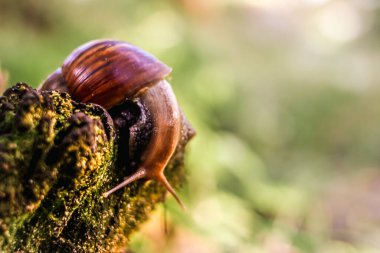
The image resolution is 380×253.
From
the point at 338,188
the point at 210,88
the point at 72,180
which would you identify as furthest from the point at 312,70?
the point at 72,180

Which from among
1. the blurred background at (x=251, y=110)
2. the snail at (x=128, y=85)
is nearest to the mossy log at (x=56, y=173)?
the snail at (x=128, y=85)

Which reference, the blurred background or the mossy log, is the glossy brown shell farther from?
the blurred background

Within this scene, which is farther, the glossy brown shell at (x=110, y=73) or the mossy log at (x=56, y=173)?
the glossy brown shell at (x=110, y=73)

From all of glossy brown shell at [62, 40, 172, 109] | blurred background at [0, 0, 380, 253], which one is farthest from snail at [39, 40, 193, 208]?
blurred background at [0, 0, 380, 253]

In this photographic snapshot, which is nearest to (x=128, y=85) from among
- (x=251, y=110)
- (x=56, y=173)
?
(x=56, y=173)

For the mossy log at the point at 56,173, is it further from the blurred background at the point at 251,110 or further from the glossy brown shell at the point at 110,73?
the blurred background at the point at 251,110

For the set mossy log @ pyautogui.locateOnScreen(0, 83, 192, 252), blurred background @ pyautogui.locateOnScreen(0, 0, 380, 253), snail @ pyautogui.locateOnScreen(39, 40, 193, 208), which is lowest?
mossy log @ pyautogui.locateOnScreen(0, 83, 192, 252)
